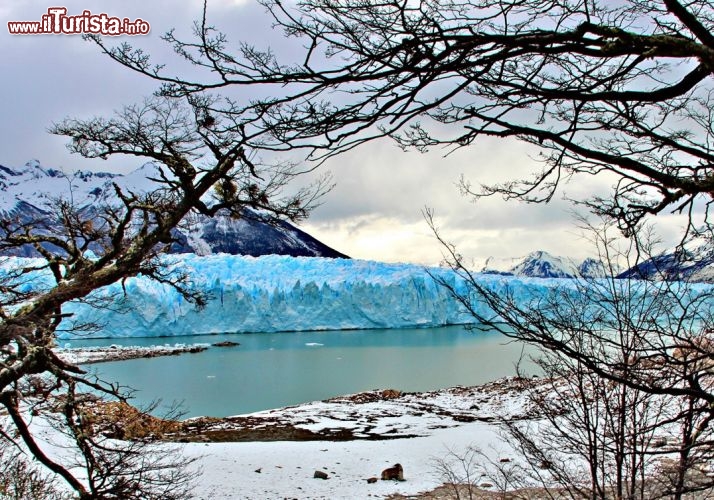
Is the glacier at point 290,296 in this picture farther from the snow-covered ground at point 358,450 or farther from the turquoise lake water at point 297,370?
the snow-covered ground at point 358,450

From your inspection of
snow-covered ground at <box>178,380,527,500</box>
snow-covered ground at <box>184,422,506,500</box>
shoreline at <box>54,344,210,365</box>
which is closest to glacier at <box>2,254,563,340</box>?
shoreline at <box>54,344,210,365</box>

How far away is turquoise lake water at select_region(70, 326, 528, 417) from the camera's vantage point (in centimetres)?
1784

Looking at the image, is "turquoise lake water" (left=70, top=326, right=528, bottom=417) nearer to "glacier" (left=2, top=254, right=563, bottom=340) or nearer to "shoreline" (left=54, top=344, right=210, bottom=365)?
"shoreline" (left=54, top=344, right=210, bottom=365)

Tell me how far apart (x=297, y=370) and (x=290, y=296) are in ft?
46.4

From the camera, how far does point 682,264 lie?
2.90 m

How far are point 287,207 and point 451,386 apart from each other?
15112 mm

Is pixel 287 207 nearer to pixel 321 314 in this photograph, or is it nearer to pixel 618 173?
pixel 618 173

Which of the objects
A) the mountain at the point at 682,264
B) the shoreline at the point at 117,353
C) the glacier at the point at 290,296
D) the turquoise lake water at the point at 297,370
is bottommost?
the shoreline at the point at 117,353

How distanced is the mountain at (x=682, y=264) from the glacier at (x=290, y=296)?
3199cm

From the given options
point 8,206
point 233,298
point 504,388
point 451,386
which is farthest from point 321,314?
point 8,206

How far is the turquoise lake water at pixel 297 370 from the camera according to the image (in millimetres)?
17844

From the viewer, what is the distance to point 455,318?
43.8m

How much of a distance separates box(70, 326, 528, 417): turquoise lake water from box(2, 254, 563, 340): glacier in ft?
6.29

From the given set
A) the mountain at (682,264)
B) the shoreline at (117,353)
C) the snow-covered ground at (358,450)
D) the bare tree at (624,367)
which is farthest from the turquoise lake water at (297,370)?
the mountain at (682,264)
